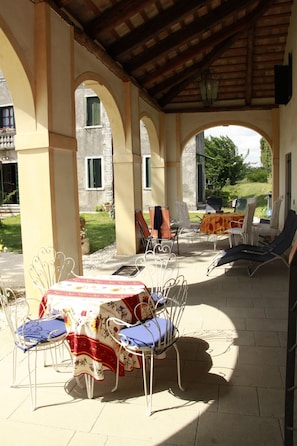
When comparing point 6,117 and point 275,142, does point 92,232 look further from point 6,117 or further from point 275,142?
point 6,117

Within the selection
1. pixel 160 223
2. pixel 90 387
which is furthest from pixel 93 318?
pixel 160 223

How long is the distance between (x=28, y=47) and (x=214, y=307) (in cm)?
376

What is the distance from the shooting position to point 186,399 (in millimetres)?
2963

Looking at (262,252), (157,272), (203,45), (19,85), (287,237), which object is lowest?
(157,272)

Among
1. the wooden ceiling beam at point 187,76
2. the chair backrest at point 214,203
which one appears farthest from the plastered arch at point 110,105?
the chair backrest at point 214,203

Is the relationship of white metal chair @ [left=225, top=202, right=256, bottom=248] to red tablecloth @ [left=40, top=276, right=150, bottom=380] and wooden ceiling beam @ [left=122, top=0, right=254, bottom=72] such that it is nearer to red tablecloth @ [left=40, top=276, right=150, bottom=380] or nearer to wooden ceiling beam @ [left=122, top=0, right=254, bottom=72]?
wooden ceiling beam @ [left=122, top=0, right=254, bottom=72]

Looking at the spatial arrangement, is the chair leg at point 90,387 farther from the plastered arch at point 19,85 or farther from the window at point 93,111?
the window at point 93,111

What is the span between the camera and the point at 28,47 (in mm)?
4500

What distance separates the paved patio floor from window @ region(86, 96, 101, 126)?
16753 millimetres

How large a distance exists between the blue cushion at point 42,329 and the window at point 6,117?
→ 19360 mm

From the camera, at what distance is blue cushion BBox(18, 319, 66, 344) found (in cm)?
300

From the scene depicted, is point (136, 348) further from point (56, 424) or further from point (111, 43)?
point (111, 43)

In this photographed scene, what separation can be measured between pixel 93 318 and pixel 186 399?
91 centimetres

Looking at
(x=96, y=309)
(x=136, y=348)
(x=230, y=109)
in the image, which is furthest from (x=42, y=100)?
(x=230, y=109)
